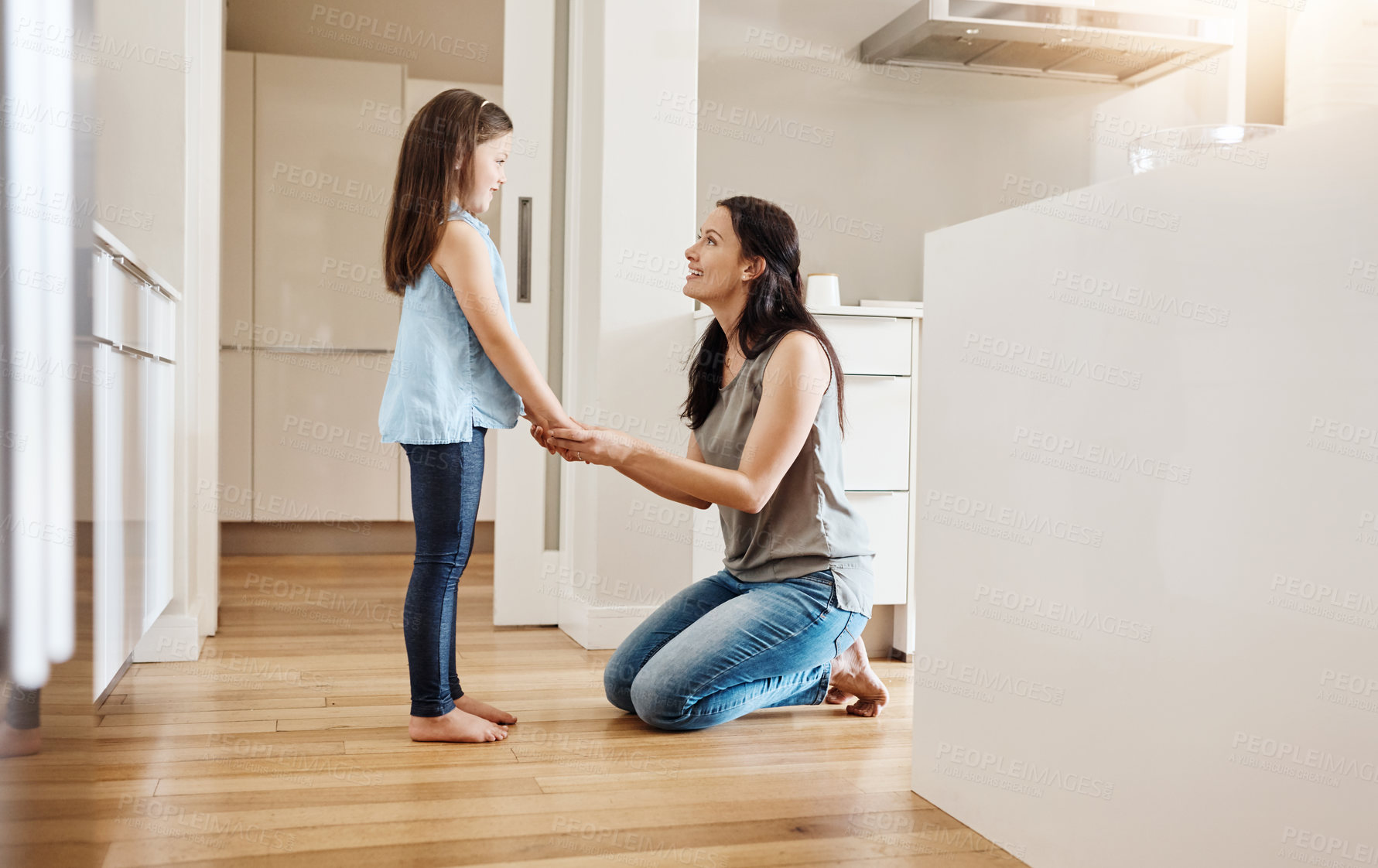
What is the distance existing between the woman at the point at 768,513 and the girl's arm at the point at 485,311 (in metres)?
0.06

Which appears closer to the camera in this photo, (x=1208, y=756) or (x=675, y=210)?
(x=1208, y=756)

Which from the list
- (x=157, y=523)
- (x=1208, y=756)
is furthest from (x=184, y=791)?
(x=1208, y=756)

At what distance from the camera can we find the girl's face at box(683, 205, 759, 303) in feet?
5.83

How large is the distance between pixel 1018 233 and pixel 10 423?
1.02 m

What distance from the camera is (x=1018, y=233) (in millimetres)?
1249

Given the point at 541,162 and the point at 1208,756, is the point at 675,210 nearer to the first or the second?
the point at 541,162

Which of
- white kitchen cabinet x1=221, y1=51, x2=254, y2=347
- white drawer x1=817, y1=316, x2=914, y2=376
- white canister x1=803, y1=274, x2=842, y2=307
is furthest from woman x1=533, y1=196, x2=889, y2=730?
white kitchen cabinet x1=221, y1=51, x2=254, y2=347

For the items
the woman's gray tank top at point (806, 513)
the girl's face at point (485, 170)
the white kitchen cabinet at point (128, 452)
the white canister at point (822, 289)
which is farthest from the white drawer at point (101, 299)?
the white canister at point (822, 289)

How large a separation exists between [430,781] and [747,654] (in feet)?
1.73

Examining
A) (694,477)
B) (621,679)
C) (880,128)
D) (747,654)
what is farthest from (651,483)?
(880,128)

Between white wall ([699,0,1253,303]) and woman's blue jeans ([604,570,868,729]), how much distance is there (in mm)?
1781

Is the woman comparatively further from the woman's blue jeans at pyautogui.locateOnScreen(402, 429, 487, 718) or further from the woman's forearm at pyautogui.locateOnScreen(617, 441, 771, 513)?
the woman's blue jeans at pyautogui.locateOnScreen(402, 429, 487, 718)

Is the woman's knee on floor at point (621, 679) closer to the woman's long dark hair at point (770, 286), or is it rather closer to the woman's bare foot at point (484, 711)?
the woman's bare foot at point (484, 711)

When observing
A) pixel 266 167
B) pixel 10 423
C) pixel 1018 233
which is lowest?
pixel 10 423
